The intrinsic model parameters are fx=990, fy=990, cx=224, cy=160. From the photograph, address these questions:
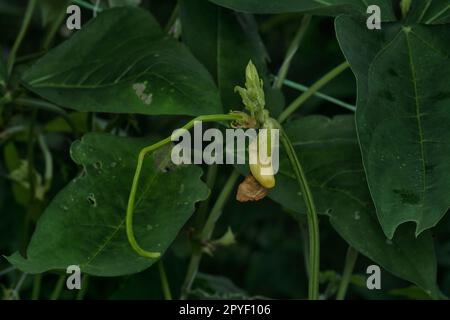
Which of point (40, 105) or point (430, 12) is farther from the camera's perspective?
point (40, 105)

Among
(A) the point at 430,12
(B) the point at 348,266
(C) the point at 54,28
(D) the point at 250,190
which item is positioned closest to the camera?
(D) the point at 250,190

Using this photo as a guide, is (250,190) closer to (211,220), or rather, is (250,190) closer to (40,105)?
(211,220)

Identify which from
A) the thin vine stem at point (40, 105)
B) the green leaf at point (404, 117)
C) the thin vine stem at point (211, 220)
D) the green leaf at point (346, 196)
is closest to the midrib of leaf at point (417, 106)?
the green leaf at point (404, 117)

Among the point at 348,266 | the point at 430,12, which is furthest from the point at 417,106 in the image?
the point at 348,266

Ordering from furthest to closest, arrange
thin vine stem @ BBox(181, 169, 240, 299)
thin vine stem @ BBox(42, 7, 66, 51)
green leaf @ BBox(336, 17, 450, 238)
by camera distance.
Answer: thin vine stem @ BBox(42, 7, 66, 51) < thin vine stem @ BBox(181, 169, 240, 299) < green leaf @ BBox(336, 17, 450, 238)

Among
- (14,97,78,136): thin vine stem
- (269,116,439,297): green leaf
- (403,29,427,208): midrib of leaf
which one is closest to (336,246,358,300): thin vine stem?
(269,116,439,297): green leaf

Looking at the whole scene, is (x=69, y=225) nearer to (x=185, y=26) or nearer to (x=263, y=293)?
(x=185, y=26)

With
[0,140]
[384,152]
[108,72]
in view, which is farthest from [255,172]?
[0,140]

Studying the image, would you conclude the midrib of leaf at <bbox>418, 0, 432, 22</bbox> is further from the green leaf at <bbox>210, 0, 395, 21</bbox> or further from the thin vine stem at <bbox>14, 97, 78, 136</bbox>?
the thin vine stem at <bbox>14, 97, 78, 136</bbox>
